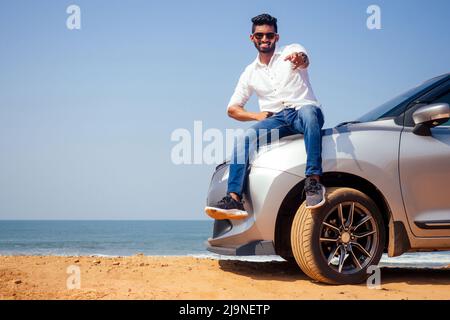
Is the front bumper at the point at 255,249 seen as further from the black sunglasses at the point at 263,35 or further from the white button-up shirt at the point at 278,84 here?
the black sunglasses at the point at 263,35

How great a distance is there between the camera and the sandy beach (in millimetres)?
3570

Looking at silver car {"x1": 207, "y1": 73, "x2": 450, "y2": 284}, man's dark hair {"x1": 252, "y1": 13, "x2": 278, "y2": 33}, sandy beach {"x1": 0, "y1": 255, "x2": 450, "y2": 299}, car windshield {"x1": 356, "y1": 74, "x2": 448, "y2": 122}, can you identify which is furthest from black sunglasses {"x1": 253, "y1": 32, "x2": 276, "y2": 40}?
sandy beach {"x1": 0, "y1": 255, "x2": 450, "y2": 299}

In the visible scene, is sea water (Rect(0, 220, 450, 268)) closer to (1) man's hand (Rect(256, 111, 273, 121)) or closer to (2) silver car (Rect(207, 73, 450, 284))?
(2) silver car (Rect(207, 73, 450, 284))

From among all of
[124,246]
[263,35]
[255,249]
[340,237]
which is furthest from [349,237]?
[124,246]

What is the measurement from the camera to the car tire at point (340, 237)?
3889 mm

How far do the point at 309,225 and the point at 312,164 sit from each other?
1.71 feet

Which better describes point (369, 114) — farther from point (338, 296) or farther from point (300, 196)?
point (338, 296)

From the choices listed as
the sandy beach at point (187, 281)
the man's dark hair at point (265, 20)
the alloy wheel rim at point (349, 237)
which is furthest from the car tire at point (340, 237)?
the man's dark hair at point (265, 20)

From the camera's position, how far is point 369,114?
4.95 meters

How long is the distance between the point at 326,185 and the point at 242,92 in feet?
4.30

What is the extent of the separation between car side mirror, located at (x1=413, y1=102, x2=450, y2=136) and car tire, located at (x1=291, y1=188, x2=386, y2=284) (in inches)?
33.0

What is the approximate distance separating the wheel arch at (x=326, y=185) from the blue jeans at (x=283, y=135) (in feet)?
0.92

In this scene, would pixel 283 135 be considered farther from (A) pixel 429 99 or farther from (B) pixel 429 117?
(A) pixel 429 99
